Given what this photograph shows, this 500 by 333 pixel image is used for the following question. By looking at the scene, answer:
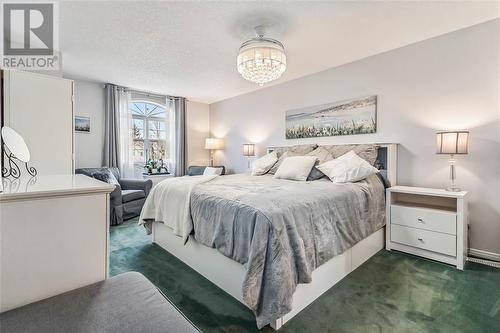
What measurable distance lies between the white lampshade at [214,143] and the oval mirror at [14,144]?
426 cm

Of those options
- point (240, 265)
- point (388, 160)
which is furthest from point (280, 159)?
point (240, 265)

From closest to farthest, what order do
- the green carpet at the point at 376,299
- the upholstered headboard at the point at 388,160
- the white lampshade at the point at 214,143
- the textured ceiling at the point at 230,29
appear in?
1. the green carpet at the point at 376,299
2. the textured ceiling at the point at 230,29
3. the upholstered headboard at the point at 388,160
4. the white lampshade at the point at 214,143

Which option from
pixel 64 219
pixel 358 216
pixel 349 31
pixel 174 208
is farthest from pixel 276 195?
pixel 349 31

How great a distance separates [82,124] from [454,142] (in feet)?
17.6

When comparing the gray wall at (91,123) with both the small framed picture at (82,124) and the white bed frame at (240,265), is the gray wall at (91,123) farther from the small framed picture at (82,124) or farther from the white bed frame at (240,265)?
the white bed frame at (240,265)

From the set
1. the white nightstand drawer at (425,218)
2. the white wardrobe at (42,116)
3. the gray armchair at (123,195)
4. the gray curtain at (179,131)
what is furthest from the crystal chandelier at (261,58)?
the gray curtain at (179,131)

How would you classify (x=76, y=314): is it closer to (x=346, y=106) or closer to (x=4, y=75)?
(x=4, y=75)

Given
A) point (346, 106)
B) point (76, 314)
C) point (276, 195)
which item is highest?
point (346, 106)

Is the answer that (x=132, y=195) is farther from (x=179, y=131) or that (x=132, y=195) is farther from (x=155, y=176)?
(x=179, y=131)

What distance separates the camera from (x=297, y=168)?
118 inches

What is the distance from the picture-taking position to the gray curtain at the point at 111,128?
14.2 ft

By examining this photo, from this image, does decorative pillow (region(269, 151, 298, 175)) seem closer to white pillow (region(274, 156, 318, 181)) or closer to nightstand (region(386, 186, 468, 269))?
white pillow (region(274, 156, 318, 181))

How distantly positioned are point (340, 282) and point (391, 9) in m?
2.47

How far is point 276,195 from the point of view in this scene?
6.04 feet
